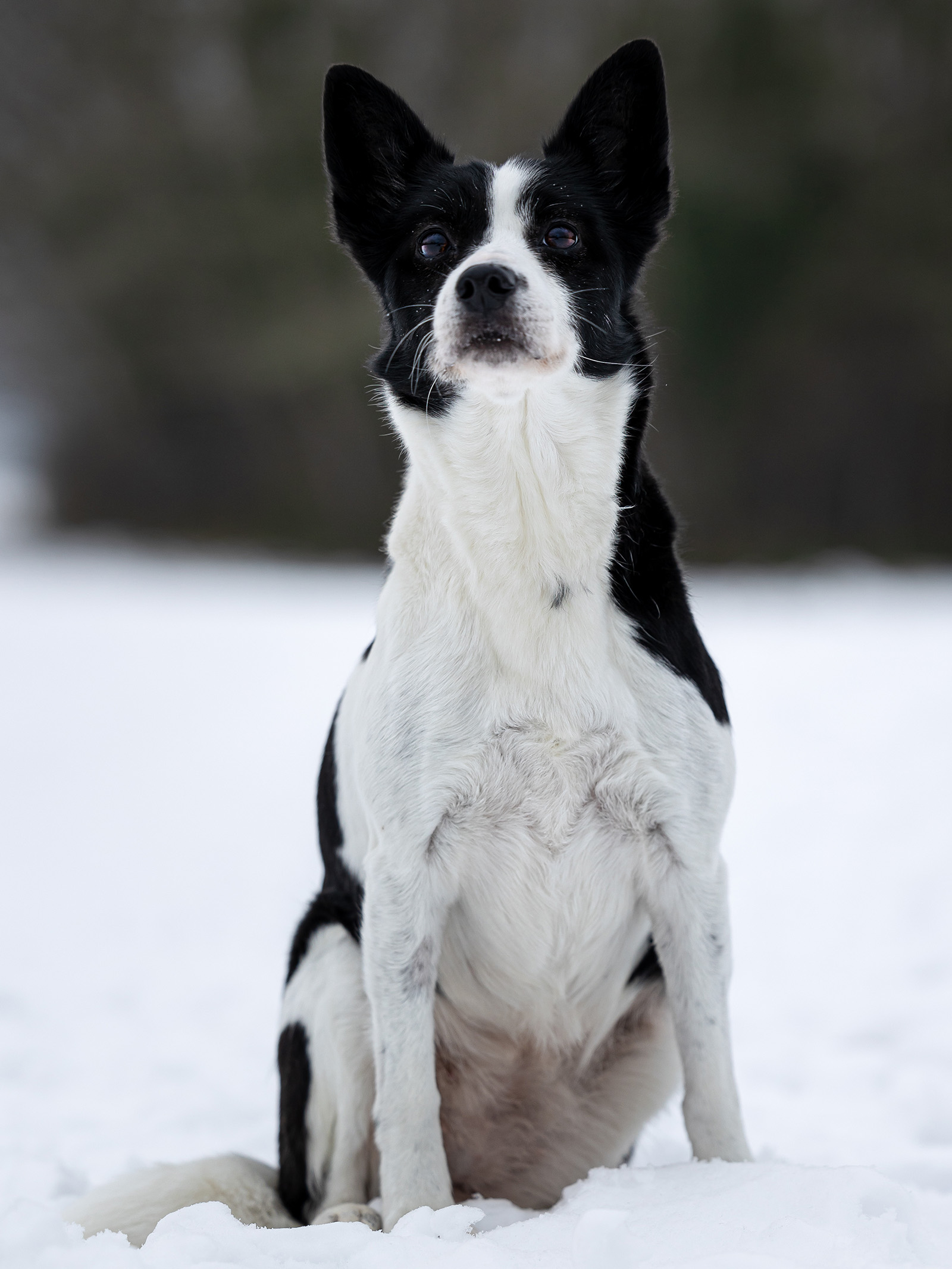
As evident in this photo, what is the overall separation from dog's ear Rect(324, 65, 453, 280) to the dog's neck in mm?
501

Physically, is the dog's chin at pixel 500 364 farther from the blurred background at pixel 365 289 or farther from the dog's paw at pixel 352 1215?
the blurred background at pixel 365 289

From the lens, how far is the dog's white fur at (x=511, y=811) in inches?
76.0

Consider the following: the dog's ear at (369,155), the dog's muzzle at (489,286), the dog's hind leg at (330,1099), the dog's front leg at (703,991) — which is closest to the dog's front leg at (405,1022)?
the dog's hind leg at (330,1099)

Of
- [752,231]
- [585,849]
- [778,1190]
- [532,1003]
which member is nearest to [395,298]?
[585,849]

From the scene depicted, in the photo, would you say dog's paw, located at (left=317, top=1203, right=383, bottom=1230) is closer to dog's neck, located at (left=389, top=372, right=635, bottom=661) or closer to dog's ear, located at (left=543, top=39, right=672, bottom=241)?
dog's neck, located at (left=389, top=372, right=635, bottom=661)

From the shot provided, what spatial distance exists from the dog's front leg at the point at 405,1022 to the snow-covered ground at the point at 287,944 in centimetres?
18

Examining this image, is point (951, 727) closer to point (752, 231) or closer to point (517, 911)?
point (517, 911)

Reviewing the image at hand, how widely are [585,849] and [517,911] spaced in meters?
0.17

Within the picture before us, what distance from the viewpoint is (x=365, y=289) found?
11.2m

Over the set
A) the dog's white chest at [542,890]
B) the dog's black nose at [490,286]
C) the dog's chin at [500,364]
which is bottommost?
the dog's white chest at [542,890]

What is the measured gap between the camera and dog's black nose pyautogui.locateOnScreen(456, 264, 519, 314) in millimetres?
1985

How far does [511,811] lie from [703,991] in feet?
1.55

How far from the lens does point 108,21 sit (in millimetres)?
14992

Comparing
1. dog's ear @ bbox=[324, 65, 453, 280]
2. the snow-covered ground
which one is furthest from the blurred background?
dog's ear @ bbox=[324, 65, 453, 280]
